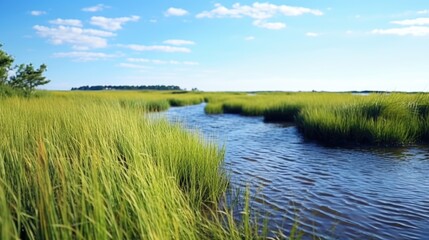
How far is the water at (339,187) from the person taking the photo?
15.0ft

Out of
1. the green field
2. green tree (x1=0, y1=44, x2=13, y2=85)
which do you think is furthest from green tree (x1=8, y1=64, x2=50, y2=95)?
the green field

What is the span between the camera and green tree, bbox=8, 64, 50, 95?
25575 millimetres

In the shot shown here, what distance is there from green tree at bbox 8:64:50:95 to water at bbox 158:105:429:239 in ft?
72.0

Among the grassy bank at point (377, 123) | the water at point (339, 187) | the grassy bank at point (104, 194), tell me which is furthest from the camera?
the grassy bank at point (377, 123)

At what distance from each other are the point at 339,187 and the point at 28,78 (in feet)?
92.0

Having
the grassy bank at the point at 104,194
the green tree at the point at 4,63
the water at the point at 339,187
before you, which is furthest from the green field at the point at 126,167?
the green tree at the point at 4,63

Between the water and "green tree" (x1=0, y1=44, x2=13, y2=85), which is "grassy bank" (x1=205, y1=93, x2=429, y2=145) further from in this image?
"green tree" (x1=0, y1=44, x2=13, y2=85)

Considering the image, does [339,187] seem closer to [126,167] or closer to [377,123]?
[126,167]

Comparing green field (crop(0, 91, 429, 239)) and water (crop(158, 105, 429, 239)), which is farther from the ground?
green field (crop(0, 91, 429, 239))

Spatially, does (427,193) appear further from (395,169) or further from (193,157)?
(193,157)

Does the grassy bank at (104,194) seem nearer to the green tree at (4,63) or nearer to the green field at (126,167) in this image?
the green field at (126,167)

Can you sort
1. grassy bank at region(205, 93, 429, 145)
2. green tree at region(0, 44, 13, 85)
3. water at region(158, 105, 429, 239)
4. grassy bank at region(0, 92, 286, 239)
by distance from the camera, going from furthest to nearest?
green tree at region(0, 44, 13, 85)
grassy bank at region(205, 93, 429, 145)
water at region(158, 105, 429, 239)
grassy bank at region(0, 92, 286, 239)

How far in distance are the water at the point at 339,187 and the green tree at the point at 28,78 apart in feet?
72.0

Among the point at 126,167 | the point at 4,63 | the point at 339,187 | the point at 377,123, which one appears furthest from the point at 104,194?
the point at 4,63
